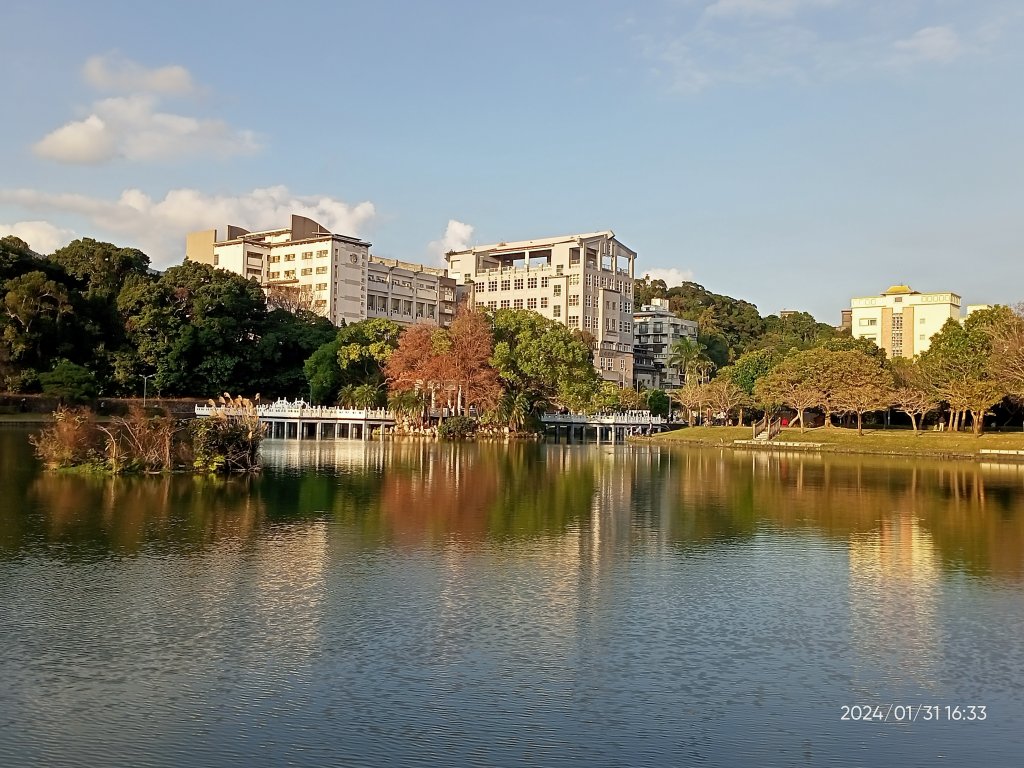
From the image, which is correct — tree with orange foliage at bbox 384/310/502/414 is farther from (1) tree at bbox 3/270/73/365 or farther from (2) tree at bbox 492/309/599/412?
(1) tree at bbox 3/270/73/365

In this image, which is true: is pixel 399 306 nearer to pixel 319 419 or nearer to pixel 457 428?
pixel 319 419

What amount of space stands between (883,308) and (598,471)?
83.3 m

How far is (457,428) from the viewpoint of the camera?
72250 millimetres

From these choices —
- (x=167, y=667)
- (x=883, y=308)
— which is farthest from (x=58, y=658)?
(x=883, y=308)

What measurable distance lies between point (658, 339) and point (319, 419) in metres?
69.6

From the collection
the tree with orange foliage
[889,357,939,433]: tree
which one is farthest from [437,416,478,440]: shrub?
[889,357,939,433]: tree

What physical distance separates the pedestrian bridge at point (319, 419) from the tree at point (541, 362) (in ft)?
33.5

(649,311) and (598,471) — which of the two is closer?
(598,471)

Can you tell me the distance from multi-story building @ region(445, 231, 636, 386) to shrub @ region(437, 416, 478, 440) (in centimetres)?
3919

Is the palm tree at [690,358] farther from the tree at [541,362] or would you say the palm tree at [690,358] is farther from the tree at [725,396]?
the tree at [541,362]

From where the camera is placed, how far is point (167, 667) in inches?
414

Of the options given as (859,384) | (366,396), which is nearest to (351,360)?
(366,396)

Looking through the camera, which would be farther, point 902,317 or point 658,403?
point 902,317

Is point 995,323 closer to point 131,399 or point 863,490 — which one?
point 863,490
